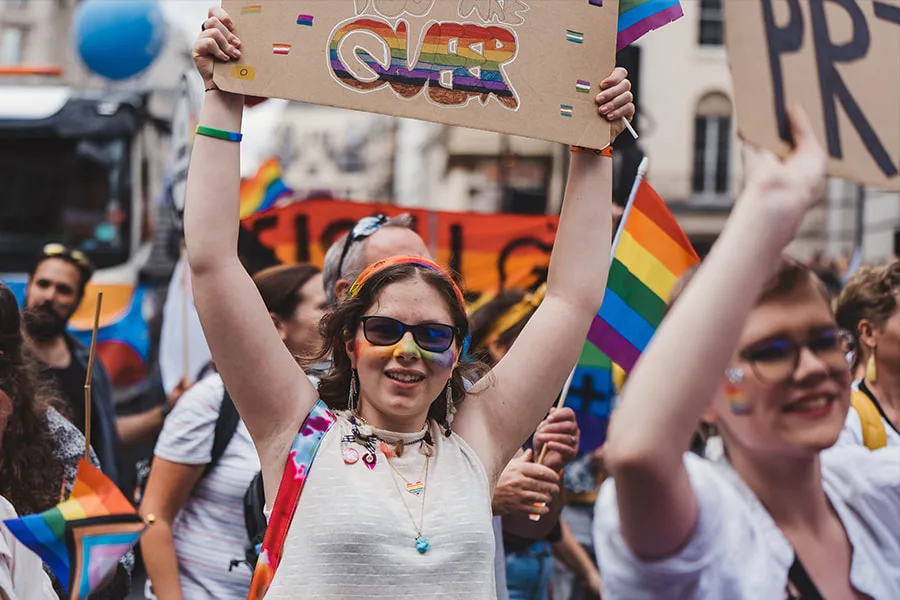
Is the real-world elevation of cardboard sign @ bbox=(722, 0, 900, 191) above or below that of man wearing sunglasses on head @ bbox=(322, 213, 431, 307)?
above

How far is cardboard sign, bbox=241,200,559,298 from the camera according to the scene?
6574 mm

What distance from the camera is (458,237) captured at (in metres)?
6.91

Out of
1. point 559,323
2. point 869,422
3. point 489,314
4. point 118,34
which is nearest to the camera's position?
point 559,323

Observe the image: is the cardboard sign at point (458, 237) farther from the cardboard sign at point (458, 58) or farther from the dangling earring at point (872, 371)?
the cardboard sign at point (458, 58)

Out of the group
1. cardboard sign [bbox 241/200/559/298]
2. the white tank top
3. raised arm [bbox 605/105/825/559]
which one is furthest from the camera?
cardboard sign [bbox 241/200/559/298]

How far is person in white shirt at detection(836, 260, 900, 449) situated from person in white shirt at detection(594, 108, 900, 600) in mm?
1275

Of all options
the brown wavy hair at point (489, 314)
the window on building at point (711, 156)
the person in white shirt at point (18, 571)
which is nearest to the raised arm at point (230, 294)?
the person in white shirt at point (18, 571)

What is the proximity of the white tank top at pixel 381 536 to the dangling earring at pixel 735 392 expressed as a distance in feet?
2.44

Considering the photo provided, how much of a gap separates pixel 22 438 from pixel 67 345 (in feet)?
6.97

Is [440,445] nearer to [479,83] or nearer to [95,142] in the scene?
[479,83]

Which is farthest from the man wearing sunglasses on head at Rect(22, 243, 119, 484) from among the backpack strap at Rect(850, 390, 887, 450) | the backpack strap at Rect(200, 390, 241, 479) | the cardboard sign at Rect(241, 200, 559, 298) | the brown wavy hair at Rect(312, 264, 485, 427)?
the backpack strap at Rect(850, 390, 887, 450)

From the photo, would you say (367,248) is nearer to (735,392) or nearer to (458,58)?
(458,58)

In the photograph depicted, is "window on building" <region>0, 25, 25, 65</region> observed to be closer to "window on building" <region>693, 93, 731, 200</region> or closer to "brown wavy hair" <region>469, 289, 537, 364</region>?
"window on building" <region>693, 93, 731, 200</region>

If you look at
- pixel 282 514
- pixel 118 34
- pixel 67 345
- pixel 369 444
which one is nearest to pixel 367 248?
pixel 369 444
